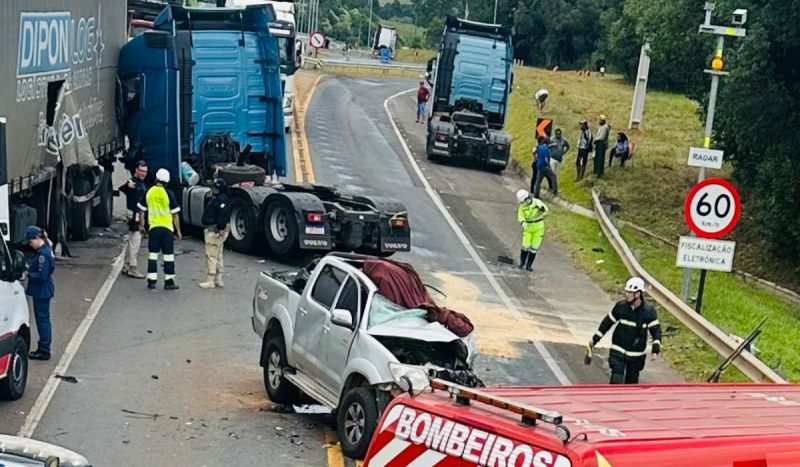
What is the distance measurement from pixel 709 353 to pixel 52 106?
10.2 metres

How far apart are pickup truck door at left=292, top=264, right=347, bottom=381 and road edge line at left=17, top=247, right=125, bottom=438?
2.53m

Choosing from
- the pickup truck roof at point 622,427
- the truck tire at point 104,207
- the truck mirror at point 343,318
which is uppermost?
the pickup truck roof at point 622,427

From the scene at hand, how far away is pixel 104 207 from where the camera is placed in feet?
73.3

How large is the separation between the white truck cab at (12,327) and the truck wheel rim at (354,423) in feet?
10.8

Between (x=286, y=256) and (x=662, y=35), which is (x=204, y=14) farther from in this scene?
(x=662, y=35)

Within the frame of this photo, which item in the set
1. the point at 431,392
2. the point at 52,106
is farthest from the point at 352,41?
the point at 431,392

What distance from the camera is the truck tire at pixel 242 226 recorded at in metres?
20.8

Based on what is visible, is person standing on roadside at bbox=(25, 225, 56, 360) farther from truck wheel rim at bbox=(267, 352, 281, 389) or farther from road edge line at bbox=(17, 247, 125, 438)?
truck wheel rim at bbox=(267, 352, 281, 389)

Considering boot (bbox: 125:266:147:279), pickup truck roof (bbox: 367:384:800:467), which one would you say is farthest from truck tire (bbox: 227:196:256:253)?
pickup truck roof (bbox: 367:384:800:467)

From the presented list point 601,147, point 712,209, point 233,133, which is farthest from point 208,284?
point 601,147

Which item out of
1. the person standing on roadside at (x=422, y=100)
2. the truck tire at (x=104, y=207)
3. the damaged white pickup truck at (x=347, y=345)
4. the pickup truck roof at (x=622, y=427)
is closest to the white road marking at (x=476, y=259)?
the damaged white pickup truck at (x=347, y=345)

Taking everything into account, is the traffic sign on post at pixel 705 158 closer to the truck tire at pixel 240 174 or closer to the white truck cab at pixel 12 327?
the truck tire at pixel 240 174

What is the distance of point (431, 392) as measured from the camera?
6.73 metres

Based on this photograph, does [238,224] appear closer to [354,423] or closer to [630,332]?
[630,332]
